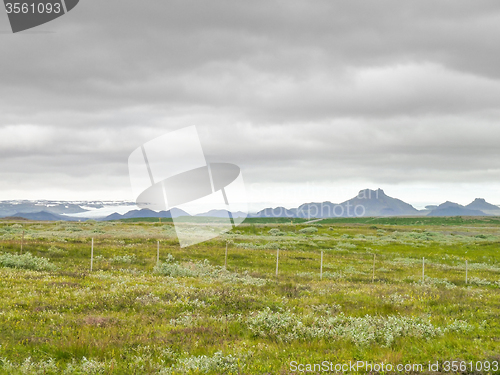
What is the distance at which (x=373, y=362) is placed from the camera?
8.91 metres

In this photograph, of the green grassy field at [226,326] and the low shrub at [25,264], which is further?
the low shrub at [25,264]

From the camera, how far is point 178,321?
12.1 m

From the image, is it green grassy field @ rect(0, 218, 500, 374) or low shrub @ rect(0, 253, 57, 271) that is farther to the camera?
low shrub @ rect(0, 253, 57, 271)

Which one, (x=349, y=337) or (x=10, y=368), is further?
(x=349, y=337)

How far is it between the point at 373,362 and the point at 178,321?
20.2 feet

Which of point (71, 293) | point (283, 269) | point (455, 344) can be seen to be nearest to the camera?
point (455, 344)

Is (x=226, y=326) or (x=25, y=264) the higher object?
(x=226, y=326)

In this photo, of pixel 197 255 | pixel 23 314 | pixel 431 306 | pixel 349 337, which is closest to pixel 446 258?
pixel 197 255

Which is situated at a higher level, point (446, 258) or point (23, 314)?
point (23, 314)

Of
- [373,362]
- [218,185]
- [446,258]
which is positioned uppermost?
[218,185]

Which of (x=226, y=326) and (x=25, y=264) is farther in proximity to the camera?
(x=25, y=264)

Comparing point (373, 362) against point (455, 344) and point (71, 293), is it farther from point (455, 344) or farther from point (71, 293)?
point (71, 293)

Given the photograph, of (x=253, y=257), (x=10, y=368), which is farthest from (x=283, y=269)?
(x=10, y=368)

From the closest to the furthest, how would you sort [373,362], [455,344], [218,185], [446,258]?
[373,362], [455,344], [218,185], [446,258]
